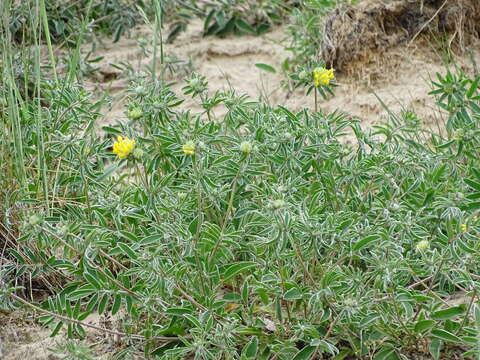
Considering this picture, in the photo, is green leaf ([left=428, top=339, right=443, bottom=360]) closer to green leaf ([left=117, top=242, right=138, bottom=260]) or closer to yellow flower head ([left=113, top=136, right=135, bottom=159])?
green leaf ([left=117, top=242, right=138, bottom=260])

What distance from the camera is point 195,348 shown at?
2.49 metres

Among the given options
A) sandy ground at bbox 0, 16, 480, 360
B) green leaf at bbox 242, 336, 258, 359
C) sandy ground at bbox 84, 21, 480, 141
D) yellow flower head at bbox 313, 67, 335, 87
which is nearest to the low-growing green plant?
green leaf at bbox 242, 336, 258, 359

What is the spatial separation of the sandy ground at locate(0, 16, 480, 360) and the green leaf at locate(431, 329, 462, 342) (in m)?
1.71

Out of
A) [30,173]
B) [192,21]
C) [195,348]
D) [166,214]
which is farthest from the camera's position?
[192,21]

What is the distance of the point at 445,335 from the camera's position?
8.20ft

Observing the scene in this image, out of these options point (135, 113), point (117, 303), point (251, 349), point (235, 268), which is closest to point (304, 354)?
point (251, 349)

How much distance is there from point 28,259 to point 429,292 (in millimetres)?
1498

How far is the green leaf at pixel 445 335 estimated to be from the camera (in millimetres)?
2482

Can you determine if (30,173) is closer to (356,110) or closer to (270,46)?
(356,110)

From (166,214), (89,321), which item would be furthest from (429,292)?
(89,321)

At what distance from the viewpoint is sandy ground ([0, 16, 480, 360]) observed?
4594 millimetres

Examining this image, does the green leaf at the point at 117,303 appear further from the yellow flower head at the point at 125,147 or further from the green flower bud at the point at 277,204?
the green flower bud at the point at 277,204

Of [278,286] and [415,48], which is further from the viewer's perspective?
[415,48]

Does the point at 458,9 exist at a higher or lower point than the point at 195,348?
higher
